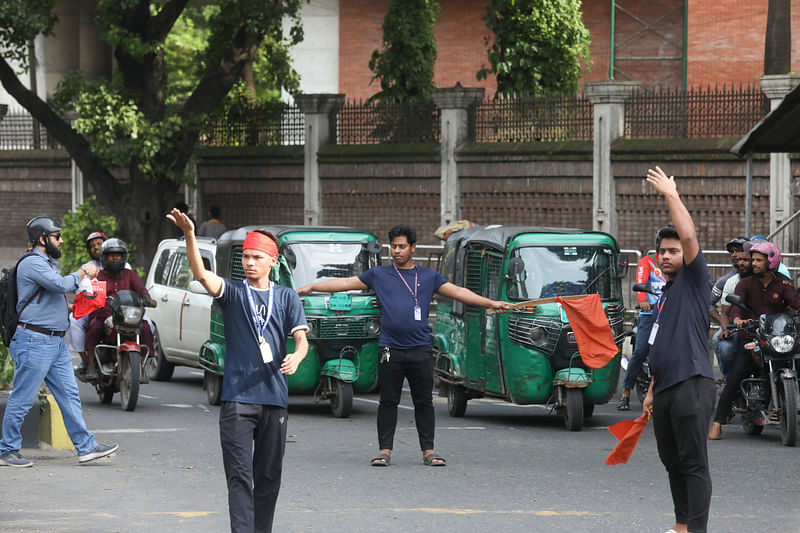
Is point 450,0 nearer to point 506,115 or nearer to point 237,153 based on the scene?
point 237,153

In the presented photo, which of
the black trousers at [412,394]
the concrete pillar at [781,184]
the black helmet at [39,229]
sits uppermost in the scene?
the concrete pillar at [781,184]

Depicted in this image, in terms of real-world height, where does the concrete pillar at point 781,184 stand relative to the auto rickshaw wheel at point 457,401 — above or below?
above

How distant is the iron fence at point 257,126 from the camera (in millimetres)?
28531

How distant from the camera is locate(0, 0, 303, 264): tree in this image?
81.6ft

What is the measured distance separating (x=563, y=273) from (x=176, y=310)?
5.42m

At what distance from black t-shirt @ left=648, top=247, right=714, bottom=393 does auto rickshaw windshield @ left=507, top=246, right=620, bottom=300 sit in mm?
6113

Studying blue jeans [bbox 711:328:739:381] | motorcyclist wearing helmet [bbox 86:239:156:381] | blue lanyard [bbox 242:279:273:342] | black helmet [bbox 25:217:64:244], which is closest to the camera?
blue lanyard [bbox 242:279:273:342]

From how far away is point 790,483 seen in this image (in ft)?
33.2

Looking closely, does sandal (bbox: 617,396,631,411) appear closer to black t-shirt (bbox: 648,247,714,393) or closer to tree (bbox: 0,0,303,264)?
black t-shirt (bbox: 648,247,714,393)

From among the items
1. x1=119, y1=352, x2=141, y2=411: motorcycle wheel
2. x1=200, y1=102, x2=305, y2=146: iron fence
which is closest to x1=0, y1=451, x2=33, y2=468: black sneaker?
x1=119, y1=352, x2=141, y2=411: motorcycle wheel

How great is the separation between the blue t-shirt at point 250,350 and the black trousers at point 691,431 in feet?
6.71

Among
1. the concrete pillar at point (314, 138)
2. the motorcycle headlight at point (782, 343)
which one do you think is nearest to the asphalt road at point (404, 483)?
the motorcycle headlight at point (782, 343)

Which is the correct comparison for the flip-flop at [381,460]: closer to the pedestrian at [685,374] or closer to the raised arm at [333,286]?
the raised arm at [333,286]

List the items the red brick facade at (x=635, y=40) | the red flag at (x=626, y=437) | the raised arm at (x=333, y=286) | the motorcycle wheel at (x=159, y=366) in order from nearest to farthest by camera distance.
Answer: the red flag at (x=626, y=437) < the raised arm at (x=333, y=286) < the motorcycle wheel at (x=159, y=366) < the red brick facade at (x=635, y=40)
